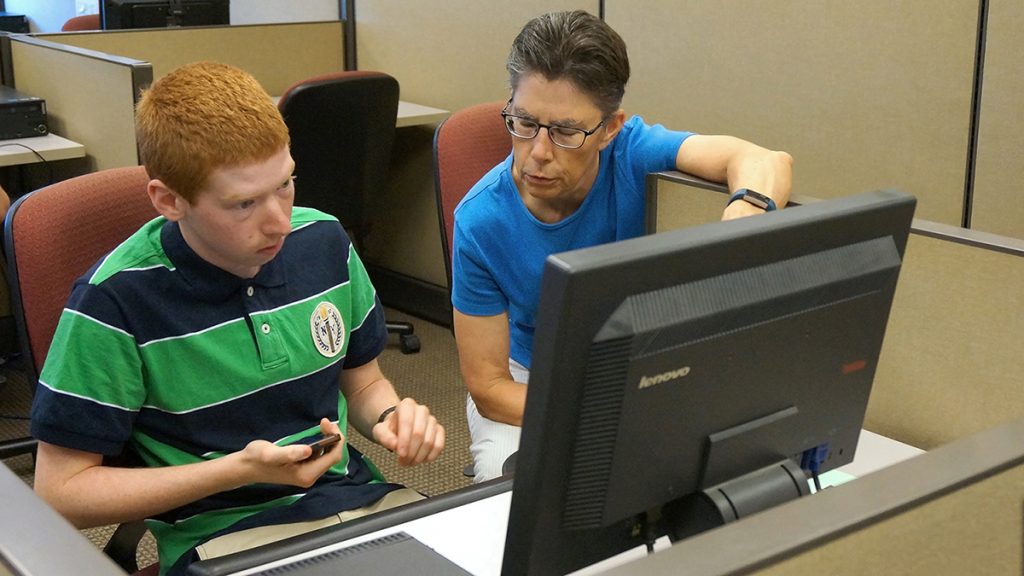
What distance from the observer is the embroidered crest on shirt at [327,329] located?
137 centimetres

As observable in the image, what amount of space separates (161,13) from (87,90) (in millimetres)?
828

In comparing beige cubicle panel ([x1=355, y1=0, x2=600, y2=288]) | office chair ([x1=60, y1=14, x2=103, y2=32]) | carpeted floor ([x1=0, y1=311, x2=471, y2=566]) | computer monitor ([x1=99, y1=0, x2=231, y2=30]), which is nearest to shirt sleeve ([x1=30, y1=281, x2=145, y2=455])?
carpeted floor ([x1=0, y1=311, x2=471, y2=566])

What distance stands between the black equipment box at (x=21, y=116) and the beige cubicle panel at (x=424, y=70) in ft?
3.09

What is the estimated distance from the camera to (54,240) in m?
1.40

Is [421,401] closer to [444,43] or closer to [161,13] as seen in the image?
[444,43]

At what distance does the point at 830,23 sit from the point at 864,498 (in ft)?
6.44

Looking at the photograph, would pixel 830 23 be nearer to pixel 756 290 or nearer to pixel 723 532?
pixel 756 290

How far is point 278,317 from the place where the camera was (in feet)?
4.37

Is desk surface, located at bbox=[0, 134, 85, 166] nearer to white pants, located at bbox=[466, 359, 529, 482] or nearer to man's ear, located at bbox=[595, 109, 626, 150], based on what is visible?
white pants, located at bbox=[466, 359, 529, 482]

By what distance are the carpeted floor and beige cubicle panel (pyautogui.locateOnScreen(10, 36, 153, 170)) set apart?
0.68 metres

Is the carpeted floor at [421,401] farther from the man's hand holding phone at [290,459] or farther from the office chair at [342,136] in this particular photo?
the man's hand holding phone at [290,459]

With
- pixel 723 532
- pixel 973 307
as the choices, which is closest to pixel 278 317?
pixel 723 532

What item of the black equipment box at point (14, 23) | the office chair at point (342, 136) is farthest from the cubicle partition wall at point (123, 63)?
the black equipment box at point (14, 23)

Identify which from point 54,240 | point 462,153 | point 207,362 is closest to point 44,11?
point 462,153
